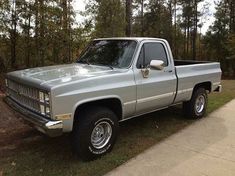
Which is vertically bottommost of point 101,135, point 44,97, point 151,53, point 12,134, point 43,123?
point 12,134

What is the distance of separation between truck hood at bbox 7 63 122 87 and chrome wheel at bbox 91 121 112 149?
87 centimetres

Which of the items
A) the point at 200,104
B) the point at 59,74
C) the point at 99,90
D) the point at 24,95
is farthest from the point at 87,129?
the point at 200,104

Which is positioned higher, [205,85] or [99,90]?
[99,90]

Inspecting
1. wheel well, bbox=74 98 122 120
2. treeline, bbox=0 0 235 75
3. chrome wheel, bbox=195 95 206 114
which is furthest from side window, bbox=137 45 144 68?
treeline, bbox=0 0 235 75

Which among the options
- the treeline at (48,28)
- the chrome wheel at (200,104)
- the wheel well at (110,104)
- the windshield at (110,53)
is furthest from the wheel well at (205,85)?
the treeline at (48,28)

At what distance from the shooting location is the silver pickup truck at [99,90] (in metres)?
4.48

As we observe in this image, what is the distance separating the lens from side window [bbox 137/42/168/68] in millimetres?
5915

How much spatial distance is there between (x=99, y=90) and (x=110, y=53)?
140 cm

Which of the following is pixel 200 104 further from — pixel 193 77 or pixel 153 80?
pixel 153 80

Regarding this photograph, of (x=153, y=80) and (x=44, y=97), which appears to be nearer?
(x=44, y=97)

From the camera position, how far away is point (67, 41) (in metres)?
13.2

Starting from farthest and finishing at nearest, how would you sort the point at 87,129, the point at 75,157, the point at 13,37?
1. the point at 13,37
2. the point at 75,157
3. the point at 87,129

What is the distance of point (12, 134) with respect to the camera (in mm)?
6359

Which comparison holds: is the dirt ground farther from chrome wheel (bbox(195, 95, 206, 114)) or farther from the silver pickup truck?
chrome wheel (bbox(195, 95, 206, 114))
